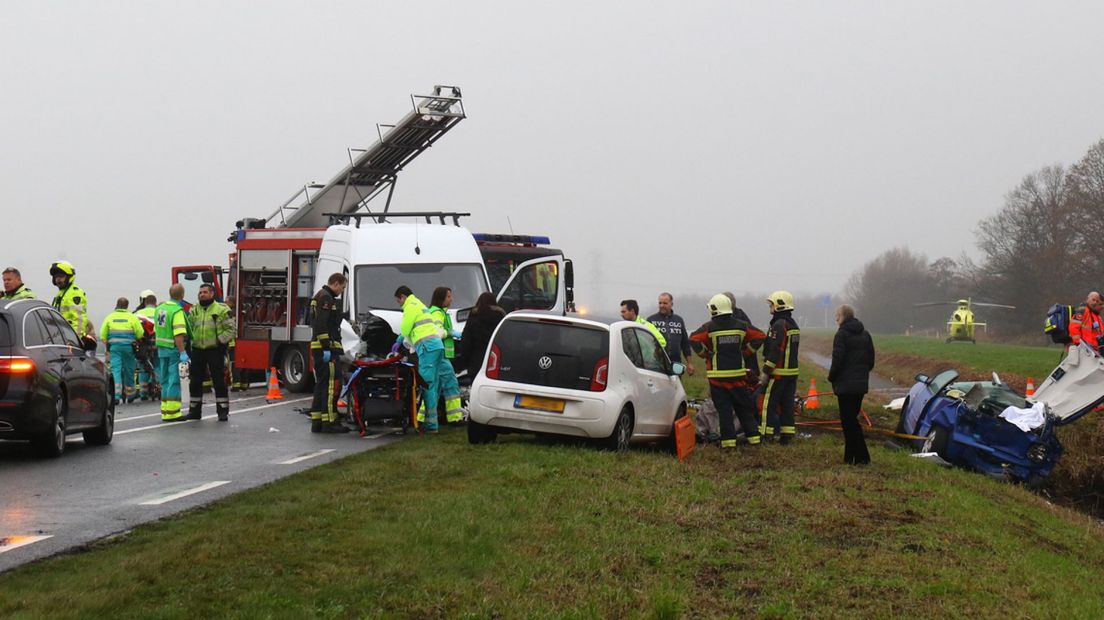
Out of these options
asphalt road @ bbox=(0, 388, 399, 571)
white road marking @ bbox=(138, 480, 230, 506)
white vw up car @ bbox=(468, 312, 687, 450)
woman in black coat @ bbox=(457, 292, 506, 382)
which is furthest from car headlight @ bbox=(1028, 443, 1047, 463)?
white road marking @ bbox=(138, 480, 230, 506)

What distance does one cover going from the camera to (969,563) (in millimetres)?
8320

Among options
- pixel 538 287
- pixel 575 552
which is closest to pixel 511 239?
pixel 538 287

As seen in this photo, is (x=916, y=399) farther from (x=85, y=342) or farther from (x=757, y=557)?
(x=85, y=342)

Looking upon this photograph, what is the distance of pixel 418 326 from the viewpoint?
15.4 m

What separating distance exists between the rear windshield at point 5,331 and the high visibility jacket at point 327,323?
4.30m

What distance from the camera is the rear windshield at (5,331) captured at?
1199 cm

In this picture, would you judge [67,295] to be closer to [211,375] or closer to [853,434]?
[211,375]

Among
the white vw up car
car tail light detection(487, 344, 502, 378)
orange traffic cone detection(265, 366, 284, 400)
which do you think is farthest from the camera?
orange traffic cone detection(265, 366, 284, 400)

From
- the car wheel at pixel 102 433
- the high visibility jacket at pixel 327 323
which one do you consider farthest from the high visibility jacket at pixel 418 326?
the car wheel at pixel 102 433

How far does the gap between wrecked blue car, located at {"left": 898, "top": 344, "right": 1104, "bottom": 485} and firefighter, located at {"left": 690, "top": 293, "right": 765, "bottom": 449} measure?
239 cm

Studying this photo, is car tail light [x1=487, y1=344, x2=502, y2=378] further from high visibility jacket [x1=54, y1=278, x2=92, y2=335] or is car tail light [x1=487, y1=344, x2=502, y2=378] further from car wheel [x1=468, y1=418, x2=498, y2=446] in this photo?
high visibility jacket [x1=54, y1=278, x2=92, y2=335]

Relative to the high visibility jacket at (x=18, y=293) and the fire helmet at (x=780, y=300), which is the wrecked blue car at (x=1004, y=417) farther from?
the high visibility jacket at (x=18, y=293)

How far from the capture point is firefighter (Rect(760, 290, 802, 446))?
1510cm

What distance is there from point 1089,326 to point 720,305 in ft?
26.1
